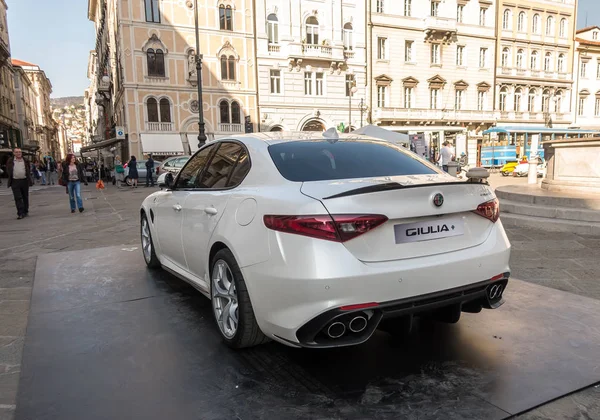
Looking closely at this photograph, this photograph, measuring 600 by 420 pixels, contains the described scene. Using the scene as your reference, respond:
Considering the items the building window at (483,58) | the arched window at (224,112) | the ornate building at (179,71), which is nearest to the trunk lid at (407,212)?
the ornate building at (179,71)

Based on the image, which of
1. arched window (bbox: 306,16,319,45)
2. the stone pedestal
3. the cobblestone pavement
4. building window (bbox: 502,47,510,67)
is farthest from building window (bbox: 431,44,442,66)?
the cobblestone pavement

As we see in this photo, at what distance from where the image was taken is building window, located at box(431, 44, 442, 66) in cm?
3959

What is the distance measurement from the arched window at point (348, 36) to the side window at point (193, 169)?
114ft

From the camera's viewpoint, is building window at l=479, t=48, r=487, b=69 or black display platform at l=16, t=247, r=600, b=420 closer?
black display platform at l=16, t=247, r=600, b=420

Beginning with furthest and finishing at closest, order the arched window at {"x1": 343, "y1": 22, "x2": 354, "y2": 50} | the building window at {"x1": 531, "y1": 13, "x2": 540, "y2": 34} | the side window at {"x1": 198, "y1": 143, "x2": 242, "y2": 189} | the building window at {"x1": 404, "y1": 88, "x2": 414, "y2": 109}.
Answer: the building window at {"x1": 531, "y1": 13, "x2": 540, "y2": 34}
the building window at {"x1": 404, "y1": 88, "x2": 414, "y2": 109}
the arched window at {"x1": 343, "y1": 22, "x2": 354, "y2": 50}
the side window at {"x1": 198, "y1": 143, "x2": 242, "y2": 189}

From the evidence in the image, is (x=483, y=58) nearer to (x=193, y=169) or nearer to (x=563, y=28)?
(x=563, y=28)

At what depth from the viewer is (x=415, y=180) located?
2818 mm

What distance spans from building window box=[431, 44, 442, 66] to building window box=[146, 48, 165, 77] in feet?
77.3

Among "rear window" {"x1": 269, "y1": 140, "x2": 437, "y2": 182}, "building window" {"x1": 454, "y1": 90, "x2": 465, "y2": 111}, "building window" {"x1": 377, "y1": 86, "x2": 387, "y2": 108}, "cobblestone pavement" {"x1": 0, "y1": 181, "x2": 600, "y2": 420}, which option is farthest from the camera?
"building window" {"x1": 454, "y1": 90, "x2": 465, "y2": 111}

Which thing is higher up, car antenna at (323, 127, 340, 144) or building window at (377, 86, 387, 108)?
building window at (377, 86, 387, 108)

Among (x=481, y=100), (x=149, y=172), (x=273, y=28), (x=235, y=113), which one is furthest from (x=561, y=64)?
(x=149, y=172)

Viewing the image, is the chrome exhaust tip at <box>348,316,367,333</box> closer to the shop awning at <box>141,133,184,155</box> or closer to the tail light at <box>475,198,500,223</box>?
the tail light at <box>475,198,500,223</box>

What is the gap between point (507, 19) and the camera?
42.1 meters

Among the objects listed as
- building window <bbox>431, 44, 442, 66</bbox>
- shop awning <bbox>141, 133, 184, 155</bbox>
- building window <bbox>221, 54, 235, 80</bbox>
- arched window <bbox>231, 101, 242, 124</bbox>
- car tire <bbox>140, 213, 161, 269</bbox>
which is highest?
building window <bbox>431, 44, 442, 66</bbox>
